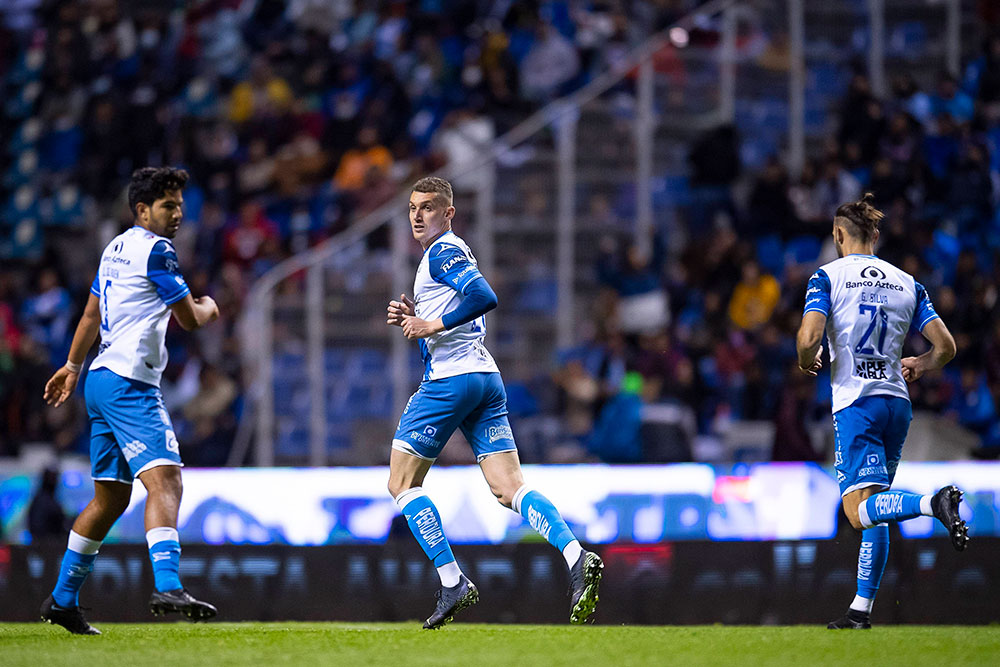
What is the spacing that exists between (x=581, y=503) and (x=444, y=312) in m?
3.32

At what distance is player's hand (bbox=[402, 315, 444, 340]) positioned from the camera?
6.66 m

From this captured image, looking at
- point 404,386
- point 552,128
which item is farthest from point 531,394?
point 552,128

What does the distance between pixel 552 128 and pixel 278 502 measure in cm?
435

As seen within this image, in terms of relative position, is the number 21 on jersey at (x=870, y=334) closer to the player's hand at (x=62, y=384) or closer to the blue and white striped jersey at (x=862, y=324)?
the blue and white striped jersey at (x=862, y=324)

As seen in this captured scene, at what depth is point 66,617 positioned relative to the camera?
22.4ft

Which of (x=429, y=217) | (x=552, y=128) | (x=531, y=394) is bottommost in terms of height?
(x=531, y=394)

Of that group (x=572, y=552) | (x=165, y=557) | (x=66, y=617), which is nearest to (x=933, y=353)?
(x=572, y=552)

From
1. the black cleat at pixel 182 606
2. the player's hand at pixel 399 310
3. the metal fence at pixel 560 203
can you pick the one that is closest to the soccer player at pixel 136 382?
the black cleat at pixel 182 606

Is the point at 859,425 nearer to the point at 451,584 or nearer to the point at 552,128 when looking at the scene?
the point at 451,584

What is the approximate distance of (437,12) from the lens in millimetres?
17688

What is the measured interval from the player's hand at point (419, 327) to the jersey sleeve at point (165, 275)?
1042 millimetres

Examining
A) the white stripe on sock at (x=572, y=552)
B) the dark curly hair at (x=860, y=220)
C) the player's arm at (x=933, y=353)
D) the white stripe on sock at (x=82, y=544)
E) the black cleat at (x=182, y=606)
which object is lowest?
the black cleat at (x=182, y=606)

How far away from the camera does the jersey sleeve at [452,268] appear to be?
6.68 m

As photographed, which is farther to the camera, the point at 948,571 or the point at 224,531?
the point at 224,531
